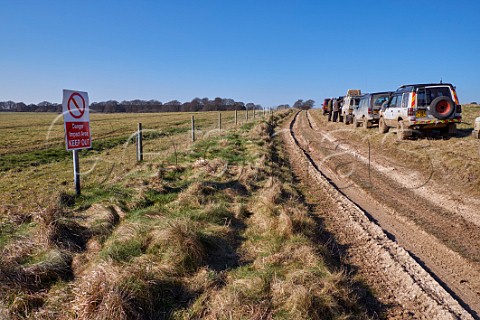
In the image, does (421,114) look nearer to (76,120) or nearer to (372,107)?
(372,107)

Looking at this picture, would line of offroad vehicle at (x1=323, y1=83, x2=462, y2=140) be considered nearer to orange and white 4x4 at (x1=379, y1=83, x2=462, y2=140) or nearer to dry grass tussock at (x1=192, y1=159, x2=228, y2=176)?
orange and white 4x4 at (x1=379, y1=83, x2=462, y2=140)

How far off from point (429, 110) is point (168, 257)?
38.4 feet

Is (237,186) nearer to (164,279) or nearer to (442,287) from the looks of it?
(164,279)

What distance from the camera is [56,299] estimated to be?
3010 mm

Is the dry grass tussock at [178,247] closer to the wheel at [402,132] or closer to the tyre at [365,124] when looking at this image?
the wheel at [402,132]

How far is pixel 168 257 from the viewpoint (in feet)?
12.3

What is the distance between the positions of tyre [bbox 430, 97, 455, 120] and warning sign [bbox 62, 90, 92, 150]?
11.5 m

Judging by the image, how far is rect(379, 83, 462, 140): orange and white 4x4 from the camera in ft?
38.8

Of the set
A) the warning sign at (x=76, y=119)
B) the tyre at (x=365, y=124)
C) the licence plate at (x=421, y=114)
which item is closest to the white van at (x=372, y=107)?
the tyre at (x=365, y=124)

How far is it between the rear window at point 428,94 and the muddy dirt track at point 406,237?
496cm

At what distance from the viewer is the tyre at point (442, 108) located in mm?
11758

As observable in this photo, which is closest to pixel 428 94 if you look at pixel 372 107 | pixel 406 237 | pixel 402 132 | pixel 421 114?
pixel 421 114

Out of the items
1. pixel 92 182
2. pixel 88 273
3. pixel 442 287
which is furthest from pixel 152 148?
pixel 442 287

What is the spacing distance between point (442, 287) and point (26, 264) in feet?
15.0
